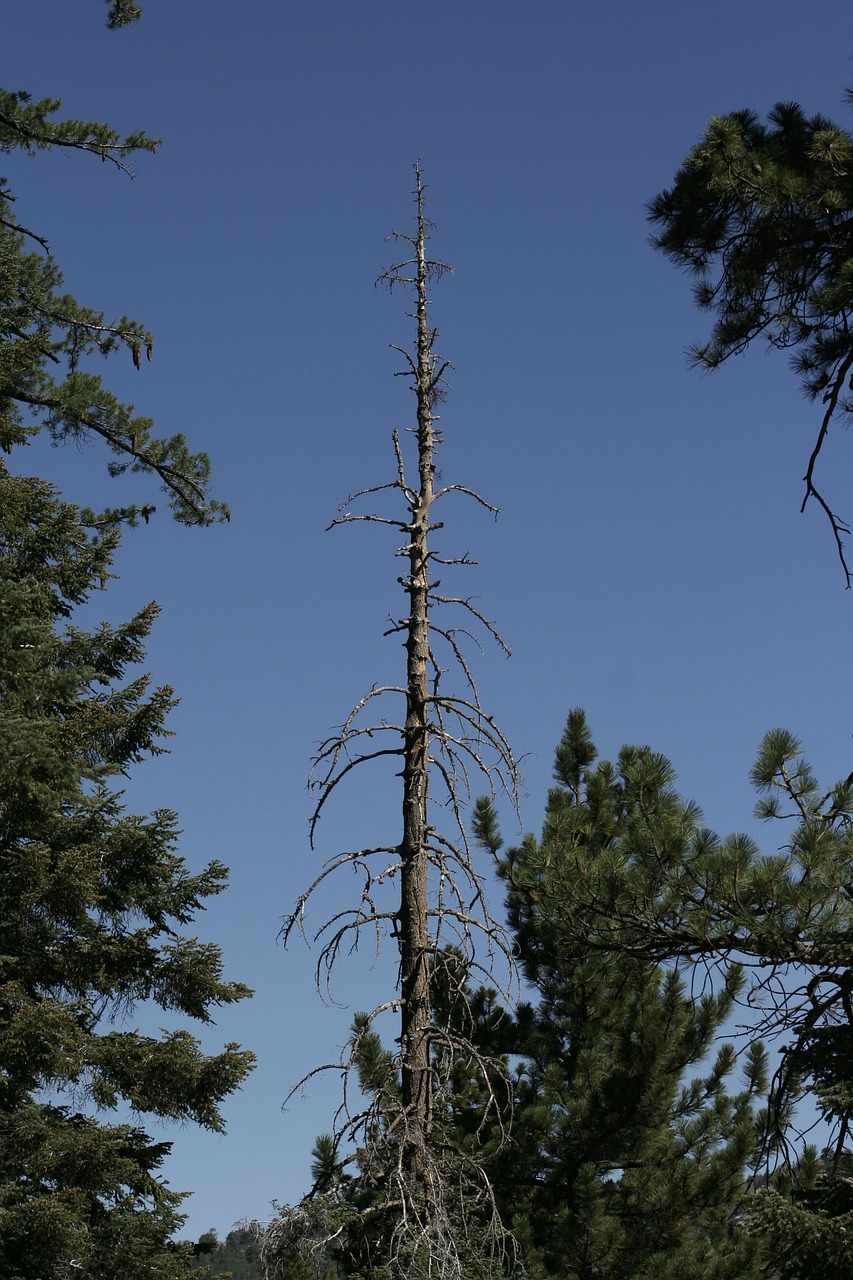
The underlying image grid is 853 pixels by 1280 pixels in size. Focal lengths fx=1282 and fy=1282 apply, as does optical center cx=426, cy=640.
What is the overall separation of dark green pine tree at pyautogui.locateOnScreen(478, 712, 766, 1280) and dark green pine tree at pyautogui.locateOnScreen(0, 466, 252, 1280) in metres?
3.34

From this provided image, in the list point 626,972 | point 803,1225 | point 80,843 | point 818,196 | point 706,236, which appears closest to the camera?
point 803,1225

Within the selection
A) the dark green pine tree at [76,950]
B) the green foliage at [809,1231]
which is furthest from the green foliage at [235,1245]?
the green foliage at [809,1231]

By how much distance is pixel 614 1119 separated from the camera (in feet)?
43.3

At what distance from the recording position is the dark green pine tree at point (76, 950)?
1033 centimetres

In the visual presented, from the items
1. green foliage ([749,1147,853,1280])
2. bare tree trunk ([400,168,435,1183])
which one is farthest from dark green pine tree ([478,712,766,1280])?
green foliage ([749,1147,853,1280])

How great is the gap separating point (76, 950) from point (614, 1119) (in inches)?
225

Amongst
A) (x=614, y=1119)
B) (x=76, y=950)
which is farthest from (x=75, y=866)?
(x=614, y=1119)

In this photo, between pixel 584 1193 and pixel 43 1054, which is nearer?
pixel 43 1054

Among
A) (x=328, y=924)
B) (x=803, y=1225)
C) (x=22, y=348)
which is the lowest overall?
(x=803, y=1225)

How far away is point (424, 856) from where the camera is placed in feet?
31.9

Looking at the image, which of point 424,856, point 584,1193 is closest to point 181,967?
point 424,856

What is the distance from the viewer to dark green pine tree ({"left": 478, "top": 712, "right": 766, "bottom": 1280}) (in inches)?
498

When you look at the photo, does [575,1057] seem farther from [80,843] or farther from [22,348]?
[22,348]

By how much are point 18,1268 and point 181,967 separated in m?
2.90
